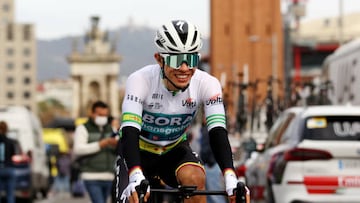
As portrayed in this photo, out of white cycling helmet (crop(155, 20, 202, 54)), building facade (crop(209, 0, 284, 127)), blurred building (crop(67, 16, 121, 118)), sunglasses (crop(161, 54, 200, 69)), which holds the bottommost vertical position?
blurred building (crop(67, 16, 121, 118))

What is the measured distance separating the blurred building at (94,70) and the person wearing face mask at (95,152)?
146141mm

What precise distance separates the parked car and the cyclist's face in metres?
6.43

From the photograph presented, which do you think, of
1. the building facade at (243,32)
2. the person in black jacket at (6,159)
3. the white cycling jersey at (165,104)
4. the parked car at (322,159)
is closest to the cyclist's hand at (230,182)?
the white cycling jersey at (165,104)

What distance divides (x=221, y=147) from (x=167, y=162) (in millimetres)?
502

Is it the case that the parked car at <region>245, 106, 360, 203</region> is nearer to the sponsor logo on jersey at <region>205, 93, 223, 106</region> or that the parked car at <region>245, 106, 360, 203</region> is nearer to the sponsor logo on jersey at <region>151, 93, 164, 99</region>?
the sponsor logo on jersey at <region>205, 93, 223, 106</region>

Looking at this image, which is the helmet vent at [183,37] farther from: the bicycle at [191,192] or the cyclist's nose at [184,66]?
the bicycle at [191,192]

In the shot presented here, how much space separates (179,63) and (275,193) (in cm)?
726

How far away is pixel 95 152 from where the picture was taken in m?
14.6

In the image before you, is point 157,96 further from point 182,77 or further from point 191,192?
point 191,192

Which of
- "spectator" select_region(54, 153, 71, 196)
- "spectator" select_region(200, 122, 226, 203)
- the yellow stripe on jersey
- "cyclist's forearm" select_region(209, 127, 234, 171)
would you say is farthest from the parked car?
"spectator" select_region(54, 153, 71, 196)

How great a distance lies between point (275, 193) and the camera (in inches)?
545

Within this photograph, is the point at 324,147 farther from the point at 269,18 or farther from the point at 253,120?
the point at 269,18

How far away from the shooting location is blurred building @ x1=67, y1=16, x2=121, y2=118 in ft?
543

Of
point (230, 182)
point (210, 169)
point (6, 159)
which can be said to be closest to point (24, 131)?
point (6, 159)
